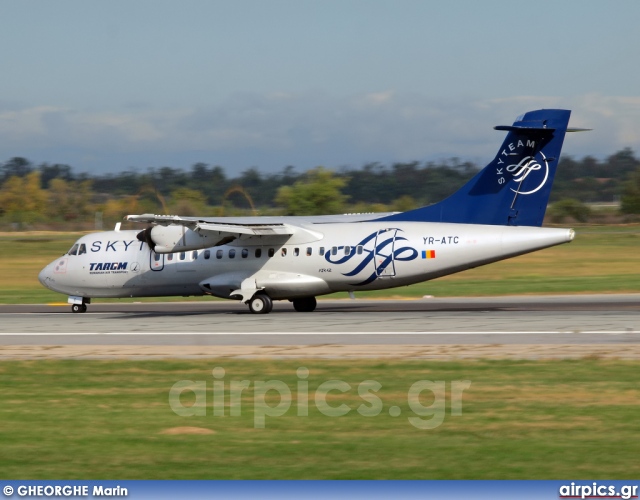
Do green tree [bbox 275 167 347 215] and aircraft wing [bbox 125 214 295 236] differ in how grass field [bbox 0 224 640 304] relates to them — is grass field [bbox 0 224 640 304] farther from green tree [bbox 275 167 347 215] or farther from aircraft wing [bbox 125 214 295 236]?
green tree [bbox 275 167 347 215]

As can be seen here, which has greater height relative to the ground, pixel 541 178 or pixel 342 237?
pixel 541 178

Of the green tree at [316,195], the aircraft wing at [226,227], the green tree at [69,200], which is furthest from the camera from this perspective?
the green tree at [69,200]

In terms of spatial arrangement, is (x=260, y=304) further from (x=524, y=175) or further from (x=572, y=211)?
(x=572, y=211)

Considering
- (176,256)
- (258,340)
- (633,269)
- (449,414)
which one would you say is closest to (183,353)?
(258,340)

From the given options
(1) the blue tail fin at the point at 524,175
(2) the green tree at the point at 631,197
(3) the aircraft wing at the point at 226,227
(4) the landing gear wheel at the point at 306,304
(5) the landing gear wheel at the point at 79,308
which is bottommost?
(5) the landing gear wheel at the point at 79,308

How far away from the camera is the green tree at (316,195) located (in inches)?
3661

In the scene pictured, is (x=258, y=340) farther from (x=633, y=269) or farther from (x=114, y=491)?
(x=633, y=269)

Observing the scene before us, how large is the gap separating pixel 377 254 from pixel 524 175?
17.7 feet

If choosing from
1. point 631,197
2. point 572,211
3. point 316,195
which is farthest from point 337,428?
point 631,197

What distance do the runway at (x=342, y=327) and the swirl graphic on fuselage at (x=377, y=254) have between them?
1.53 meters

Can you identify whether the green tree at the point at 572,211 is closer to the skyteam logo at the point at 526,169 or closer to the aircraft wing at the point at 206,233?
the skyteam logo at the point at 526,169

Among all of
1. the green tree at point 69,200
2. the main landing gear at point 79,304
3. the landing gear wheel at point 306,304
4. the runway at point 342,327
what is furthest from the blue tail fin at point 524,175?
the green tree at point 69,200

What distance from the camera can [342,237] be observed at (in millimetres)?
30250

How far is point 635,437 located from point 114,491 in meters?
7.00
